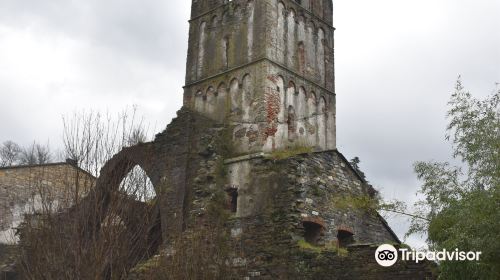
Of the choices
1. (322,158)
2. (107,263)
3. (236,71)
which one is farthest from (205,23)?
(107,263)

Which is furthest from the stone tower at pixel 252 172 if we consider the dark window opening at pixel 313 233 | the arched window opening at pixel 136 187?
the arched window opening at pixel 136 187

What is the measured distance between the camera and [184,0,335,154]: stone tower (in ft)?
59.7

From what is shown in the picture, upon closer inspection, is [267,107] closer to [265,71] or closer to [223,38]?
[265,71]

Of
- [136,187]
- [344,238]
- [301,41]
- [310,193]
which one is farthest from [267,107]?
[136,187]

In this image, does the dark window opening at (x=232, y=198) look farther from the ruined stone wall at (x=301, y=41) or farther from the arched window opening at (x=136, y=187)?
the ruined stone wall at (x=301, y=41)

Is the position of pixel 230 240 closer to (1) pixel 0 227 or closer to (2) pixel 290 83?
(2) pixel 290 83

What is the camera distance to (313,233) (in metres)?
15.4

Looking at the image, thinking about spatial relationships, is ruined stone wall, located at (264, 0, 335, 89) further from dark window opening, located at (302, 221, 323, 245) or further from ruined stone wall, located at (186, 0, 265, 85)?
dark window opening, located at (302, 221, 323, 245)

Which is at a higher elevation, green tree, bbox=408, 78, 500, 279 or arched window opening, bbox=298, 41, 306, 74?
arched window opening, bbox=298, 41, 306, 74

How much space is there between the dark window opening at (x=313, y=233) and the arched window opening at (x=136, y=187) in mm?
4186

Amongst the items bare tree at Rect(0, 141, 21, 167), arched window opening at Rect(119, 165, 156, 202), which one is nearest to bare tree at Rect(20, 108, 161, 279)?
arched window opening at Rect(119, 165, 156, 202)

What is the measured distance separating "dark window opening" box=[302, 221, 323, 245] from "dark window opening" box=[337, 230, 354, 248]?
1.00 metres

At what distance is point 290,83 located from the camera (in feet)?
62.8

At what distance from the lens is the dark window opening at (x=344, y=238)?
1608 centimetres
